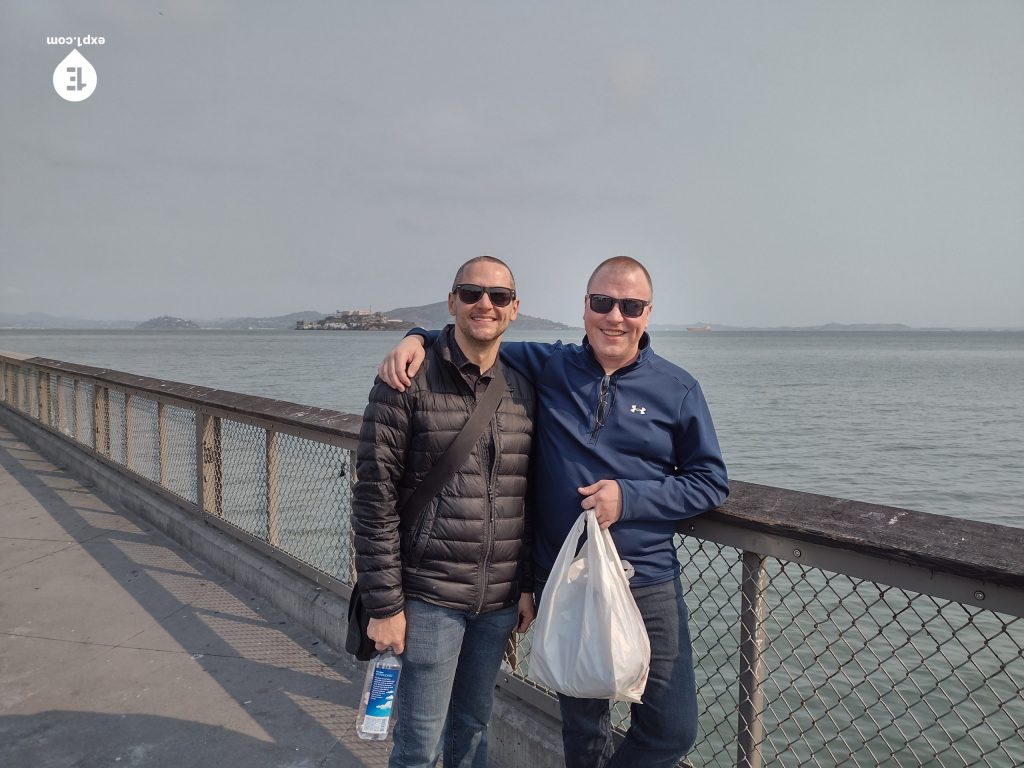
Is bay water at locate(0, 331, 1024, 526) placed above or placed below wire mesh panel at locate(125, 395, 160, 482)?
below

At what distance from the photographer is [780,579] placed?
9.50 metres

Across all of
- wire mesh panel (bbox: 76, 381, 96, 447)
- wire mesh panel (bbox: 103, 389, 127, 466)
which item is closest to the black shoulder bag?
wire mesh panel (bbox: 103, 389, 127, 466)

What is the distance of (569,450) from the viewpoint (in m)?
2.41

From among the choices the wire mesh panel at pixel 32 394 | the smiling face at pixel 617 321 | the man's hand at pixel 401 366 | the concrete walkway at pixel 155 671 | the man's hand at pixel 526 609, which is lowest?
the concrete walkway at pixel 155 671

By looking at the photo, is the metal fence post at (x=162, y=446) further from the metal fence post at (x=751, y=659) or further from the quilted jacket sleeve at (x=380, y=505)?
the metal fence post at (x=751, y=659)

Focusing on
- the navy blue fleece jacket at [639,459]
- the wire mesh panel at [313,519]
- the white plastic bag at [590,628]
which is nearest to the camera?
the white plastic bag at [590,628]

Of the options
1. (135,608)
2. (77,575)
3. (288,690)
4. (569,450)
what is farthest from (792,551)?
(77,575)

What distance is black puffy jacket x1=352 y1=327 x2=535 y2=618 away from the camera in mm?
2350

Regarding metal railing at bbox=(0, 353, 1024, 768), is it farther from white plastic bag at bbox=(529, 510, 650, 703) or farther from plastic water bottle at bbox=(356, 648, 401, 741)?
plastic water bottle at bbox=(356, 648, 401, 741)

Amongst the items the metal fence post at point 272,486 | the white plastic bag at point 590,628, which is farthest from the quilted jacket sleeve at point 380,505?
the metal fence post at point 272,486

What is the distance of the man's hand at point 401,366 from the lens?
2400 millimetres

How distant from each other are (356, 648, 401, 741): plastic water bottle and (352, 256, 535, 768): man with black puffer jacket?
0.15 feet

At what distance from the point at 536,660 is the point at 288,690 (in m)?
1.99

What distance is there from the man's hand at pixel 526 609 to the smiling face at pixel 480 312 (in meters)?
0.92
